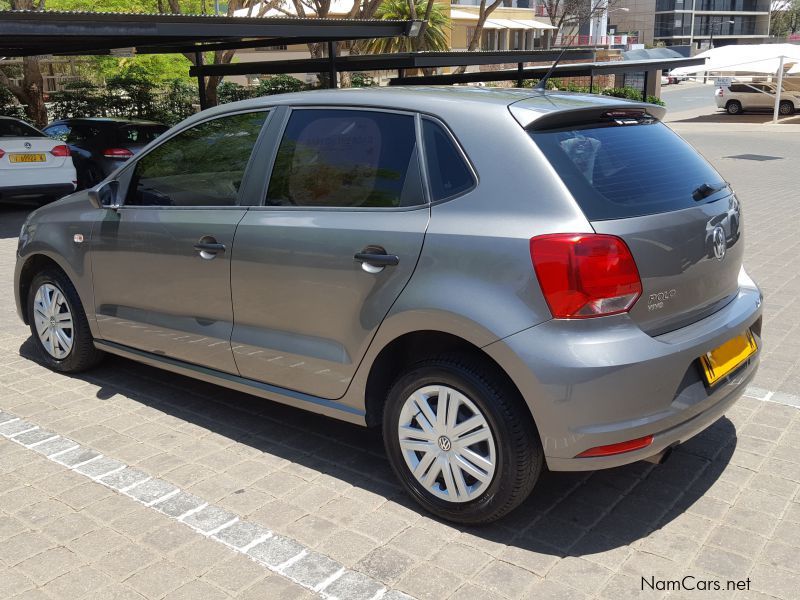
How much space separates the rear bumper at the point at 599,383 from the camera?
2.97m

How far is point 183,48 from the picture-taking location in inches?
522

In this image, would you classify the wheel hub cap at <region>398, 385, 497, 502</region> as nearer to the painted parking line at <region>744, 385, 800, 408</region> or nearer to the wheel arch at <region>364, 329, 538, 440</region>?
the wheel arch at <region>364, 329, 538, 440</region>

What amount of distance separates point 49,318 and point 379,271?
281 cm

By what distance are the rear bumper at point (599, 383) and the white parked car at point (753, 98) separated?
30775mm

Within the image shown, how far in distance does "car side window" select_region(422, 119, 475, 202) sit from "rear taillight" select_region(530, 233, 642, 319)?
48 centimetres

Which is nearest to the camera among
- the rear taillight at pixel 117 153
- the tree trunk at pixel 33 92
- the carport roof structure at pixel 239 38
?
the carport roof structure at pixel 239 38

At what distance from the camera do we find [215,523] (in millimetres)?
3465

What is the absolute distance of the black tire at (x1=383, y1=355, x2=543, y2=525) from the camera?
313 cm

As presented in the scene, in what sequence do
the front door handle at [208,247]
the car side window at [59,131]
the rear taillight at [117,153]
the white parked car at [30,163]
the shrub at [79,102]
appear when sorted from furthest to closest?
the shrub at [79,102]
the car side window at [59,131]
the rear taillight at [117,153]
the white parked car at [30,163]
the front door handle at [208,247]

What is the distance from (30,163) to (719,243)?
11026 mm

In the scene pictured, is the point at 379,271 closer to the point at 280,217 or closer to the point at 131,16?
the point at 280,217

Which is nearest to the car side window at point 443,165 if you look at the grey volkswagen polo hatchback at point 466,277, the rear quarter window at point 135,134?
the grey volkswagen polo hatchback at point 466,277

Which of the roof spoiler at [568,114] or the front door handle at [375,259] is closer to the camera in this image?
the roof spoiler at [568,114]

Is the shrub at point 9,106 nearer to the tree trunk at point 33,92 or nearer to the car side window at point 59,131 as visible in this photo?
the tree trunk at point 33,92
